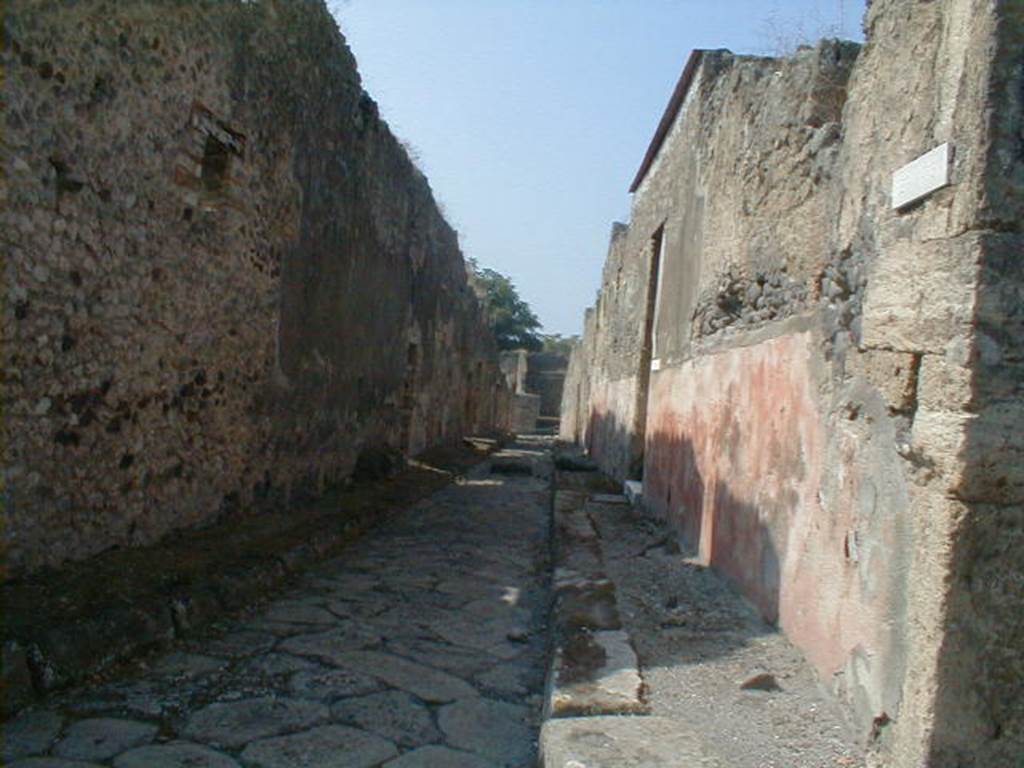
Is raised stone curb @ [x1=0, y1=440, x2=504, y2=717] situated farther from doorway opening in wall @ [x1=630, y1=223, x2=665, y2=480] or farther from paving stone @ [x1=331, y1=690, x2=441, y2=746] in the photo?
doorway opening in wall @ [x1=630, y1=223, x2=665, y2=480]

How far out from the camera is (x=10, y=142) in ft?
9.82

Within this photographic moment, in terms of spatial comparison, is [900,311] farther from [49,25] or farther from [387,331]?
[387,331]

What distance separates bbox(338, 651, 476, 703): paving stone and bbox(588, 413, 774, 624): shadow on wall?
1280mm

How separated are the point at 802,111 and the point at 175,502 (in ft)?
11.2

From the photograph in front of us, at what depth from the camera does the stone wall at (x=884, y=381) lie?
2.01m

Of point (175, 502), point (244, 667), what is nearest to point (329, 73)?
point (175, 502)

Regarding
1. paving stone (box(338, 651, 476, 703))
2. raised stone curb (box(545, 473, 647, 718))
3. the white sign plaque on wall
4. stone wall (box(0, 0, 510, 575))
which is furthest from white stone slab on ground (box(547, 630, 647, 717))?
stone wall (box(0, 0, 510, 575))

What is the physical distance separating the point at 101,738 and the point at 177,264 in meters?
2.32

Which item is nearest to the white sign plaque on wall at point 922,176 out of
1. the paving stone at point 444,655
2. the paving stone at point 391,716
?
the paving stone at point 391,716

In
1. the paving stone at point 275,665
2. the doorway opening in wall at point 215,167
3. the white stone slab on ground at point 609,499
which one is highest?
the doorway opening in wall at point 215,167

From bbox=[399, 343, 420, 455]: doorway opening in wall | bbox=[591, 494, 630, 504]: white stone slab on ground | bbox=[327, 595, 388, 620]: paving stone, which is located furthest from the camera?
bbox=[399, 343, 420, 455]: doorway opening in wall

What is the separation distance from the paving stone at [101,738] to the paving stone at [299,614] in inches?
50.0

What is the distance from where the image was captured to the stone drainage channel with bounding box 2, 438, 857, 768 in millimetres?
2500

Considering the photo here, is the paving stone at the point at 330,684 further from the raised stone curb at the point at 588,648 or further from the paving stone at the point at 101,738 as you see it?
the raised stone curb at the point at 588,648
